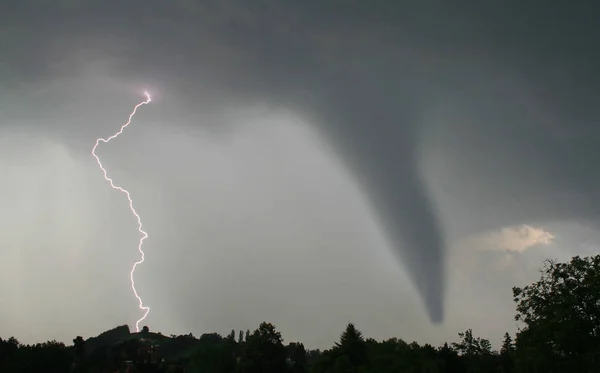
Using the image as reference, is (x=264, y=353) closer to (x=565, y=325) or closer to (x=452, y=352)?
(x=452, y=352)

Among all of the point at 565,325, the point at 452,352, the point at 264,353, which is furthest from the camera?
the point at 264,353

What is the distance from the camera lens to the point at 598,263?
153 feet

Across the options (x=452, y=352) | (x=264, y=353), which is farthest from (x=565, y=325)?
(x=264, y=353)

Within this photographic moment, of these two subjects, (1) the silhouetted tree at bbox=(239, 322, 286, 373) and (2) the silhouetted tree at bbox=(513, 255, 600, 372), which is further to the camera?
(1) the silhouetted tree at bbox=(239, 322, 286, 373)

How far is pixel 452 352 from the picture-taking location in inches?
2990

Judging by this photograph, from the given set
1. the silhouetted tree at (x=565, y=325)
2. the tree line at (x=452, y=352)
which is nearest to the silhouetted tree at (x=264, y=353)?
the tree line at (x=452, y=352)

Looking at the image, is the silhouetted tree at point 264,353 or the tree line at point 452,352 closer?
the tree line at point 452,352

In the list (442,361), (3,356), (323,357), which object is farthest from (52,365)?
(442,361)

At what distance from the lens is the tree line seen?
144ft

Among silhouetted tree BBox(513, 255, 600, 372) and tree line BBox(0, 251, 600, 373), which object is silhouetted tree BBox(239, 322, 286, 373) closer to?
tree line BBox(0, 251, 600, 373)

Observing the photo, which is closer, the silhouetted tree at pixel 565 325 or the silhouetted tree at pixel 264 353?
the silhouetted tree at pixel 565 325

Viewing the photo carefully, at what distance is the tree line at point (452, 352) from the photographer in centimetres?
4397

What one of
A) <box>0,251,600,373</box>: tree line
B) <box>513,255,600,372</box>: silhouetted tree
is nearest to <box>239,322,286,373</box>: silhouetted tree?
<box>0,251,600,373</box>: tree line

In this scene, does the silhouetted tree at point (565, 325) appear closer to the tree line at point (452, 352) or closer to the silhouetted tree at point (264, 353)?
the tree line at point (452, 352)
